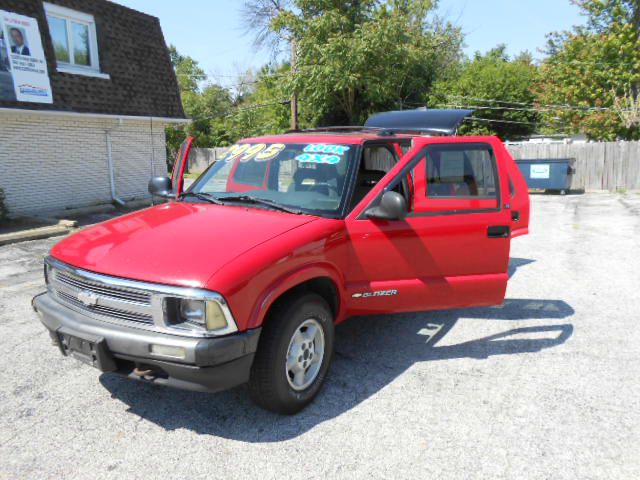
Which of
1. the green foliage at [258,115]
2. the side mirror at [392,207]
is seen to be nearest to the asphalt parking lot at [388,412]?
the side mirror at [392,207]

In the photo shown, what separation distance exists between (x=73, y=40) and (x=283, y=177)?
11586 mm

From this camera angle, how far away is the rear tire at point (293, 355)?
310 cm

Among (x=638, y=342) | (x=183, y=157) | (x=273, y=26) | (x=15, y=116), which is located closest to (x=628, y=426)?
(x=638, y=342)

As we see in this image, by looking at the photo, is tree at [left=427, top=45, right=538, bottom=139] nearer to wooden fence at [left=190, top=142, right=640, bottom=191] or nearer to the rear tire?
wooden fence at [left=190, top=142, right=640, bottom=191]

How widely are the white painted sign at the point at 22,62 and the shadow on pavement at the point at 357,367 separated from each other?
9.79m

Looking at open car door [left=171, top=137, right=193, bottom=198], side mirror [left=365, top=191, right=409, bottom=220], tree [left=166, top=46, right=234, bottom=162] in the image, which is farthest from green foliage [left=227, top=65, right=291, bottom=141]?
side mirror [left=365, top=191, right=409, bottom=220]

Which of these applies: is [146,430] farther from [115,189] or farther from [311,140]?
[115,189]

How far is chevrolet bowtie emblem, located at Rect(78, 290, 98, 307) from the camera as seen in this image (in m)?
3.10

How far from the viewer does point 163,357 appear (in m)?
2.84

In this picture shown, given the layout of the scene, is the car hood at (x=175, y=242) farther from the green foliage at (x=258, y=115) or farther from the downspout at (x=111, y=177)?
the green foliage at (x=258, y=115)

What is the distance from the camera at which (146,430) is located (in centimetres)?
323

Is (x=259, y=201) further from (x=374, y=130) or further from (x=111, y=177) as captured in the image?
(x=111, y=177)

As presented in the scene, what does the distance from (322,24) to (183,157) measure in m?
22.7

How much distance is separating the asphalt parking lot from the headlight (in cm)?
81
